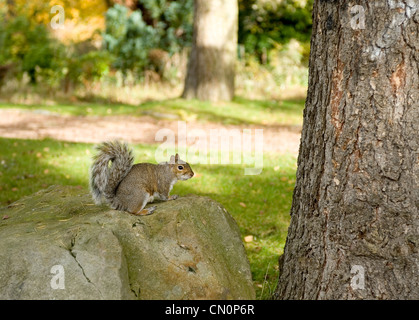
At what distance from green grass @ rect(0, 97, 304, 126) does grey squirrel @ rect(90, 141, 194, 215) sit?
7294 millimetres

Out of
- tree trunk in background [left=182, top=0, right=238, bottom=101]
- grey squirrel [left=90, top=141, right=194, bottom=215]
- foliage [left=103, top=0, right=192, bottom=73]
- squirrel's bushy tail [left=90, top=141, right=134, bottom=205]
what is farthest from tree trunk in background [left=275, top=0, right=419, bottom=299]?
foliage [left=103, top=0, right=192, bottom=73]

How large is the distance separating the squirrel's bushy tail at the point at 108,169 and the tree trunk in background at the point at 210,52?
30.6 feet

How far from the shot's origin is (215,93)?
1298 centimetres

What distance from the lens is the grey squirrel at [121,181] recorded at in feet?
11.9

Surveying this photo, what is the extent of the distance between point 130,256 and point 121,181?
2.74 ft

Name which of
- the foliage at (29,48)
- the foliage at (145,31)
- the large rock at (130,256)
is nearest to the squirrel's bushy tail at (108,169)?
the large rock at (130,256)

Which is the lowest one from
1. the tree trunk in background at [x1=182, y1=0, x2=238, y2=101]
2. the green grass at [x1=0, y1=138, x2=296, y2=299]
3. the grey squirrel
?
the green grass at [x1=0, y1=138, x2=296, y2=299]

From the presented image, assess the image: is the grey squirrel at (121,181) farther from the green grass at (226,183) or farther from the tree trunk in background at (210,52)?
the tree trunk in background at (210,52)

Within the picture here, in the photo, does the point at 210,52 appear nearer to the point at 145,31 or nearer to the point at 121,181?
the point at 145,31

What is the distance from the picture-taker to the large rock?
9.13 ft

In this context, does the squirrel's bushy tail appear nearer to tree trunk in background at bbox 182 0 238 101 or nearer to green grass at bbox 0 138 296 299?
green grass at bbox 0 138 296 299

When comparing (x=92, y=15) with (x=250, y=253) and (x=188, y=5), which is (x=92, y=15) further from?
(x=250, y=253)

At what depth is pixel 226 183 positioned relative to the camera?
22.8ft

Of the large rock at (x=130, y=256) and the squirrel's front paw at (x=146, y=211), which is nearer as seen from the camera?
the large rock at (x=130, y=256)
